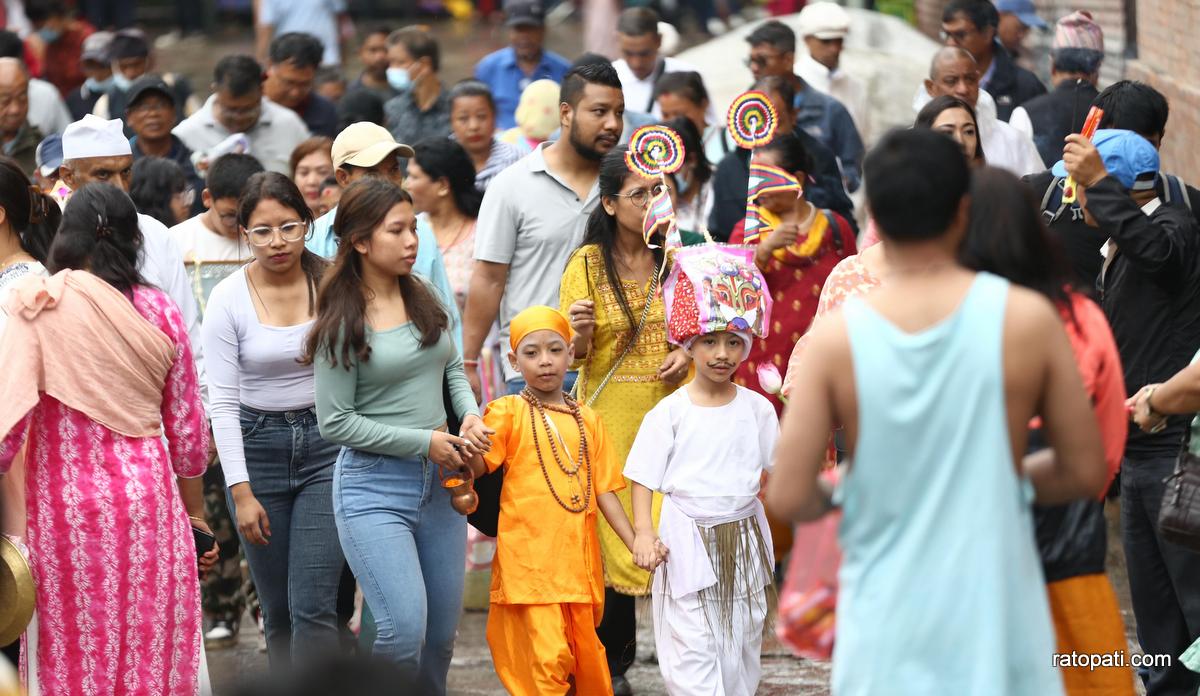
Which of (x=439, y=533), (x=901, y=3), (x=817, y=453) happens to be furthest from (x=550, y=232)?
(x=901, y=3)

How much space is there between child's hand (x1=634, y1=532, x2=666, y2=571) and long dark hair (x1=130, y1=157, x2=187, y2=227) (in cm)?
322

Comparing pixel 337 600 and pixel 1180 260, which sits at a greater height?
pixel 1180 260

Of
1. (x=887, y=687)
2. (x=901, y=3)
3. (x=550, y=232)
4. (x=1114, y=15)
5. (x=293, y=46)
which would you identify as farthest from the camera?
(x=901, y=3)

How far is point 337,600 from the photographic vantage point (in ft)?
20.2

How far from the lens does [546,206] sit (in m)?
6.96

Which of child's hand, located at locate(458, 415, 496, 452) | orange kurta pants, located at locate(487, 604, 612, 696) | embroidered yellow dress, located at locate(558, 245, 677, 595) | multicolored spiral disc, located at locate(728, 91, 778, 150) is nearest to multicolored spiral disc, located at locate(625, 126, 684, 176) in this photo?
embroidered yellow dress, located at locate(558, 245, 677, 595)

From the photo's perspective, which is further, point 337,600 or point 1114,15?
point 1114,15

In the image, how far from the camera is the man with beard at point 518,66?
11586 mm

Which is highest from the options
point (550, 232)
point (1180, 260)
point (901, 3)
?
point (1180, 260)

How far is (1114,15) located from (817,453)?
31.0 feet

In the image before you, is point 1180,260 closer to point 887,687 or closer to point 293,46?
point 887,687

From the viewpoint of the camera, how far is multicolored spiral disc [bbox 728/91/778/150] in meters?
6.80

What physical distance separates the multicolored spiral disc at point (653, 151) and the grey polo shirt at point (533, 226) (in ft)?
1.91

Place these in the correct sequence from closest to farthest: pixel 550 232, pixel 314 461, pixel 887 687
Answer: pixel 887 687, pixel 314 461, pixel 550 232
